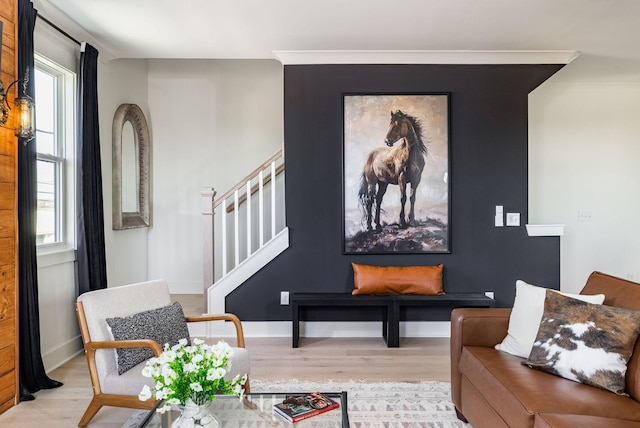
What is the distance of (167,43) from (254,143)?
6.07 ft

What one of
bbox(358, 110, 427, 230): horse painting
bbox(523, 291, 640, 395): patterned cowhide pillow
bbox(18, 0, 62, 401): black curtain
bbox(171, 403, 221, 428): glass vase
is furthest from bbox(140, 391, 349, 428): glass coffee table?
bbox(358, 110, 427, 230): horse painting

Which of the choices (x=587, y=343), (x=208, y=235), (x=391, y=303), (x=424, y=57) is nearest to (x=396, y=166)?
(x=424, y=57)

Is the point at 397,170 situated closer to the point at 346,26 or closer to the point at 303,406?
the point at 346,26

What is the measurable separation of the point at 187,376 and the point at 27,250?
2.12 metres

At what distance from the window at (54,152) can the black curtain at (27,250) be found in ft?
1.38

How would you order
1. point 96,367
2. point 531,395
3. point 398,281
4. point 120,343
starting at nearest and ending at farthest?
point 531,395
point 120,343
point 96,367
point 398,281

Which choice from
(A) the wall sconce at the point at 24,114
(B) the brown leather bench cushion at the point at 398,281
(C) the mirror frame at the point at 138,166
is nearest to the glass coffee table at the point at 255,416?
(A) the wall sconce at the point at 24,114

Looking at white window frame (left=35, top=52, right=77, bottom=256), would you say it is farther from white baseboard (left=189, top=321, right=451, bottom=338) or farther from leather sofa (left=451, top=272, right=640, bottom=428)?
leather sofa (left=451, top=272, right=640, bottom=428)

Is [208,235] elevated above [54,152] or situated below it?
below

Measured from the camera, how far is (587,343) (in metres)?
2.10

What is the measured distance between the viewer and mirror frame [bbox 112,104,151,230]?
15.7 ft

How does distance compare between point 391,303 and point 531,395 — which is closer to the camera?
point 531,395

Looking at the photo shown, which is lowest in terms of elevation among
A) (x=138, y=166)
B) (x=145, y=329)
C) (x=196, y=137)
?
(x=145, y=329)

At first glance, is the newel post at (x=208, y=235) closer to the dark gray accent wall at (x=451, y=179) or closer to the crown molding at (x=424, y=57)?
the dark gray accent wall at (x=451, y=179)
